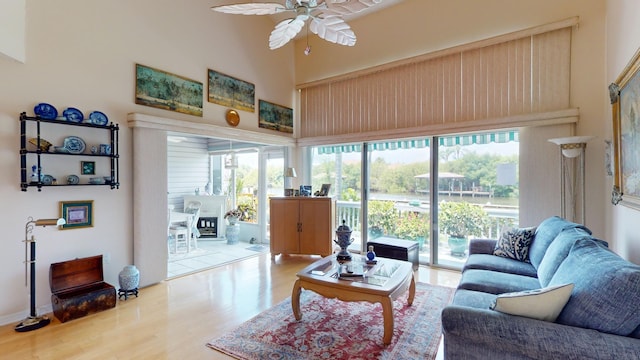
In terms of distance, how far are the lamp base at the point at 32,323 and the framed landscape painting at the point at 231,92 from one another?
10.8ft

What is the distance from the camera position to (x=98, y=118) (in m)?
3.29

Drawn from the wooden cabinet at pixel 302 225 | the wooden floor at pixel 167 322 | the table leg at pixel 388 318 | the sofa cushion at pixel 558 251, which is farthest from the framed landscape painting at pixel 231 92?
the sofa cushion at pixel 558 251

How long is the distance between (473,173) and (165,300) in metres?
4.49

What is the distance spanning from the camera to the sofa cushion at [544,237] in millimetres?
2645

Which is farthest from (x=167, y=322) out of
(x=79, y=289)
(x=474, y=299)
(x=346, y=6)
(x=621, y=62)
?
(x=621, y=62)

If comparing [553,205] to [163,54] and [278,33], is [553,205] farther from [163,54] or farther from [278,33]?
[163,54]

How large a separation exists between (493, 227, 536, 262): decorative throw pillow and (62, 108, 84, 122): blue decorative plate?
194 inches

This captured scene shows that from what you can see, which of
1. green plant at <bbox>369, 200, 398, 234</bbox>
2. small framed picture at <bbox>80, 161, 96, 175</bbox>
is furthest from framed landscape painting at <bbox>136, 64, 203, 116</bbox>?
green plant at <bbox>369, 200, 398, 234</bbox>

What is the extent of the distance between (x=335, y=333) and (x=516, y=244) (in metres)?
2.22

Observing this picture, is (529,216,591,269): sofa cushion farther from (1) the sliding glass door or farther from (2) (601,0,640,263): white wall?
(1) the sliding glass door

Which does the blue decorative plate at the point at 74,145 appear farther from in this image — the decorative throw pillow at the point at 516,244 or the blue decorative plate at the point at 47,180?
the decorative throw pillow at the point at 516,244

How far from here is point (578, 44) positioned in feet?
11.4

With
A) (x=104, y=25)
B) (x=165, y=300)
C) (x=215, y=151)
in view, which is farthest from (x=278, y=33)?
(x=215, y=151)

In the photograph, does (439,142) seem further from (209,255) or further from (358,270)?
(209,255)
